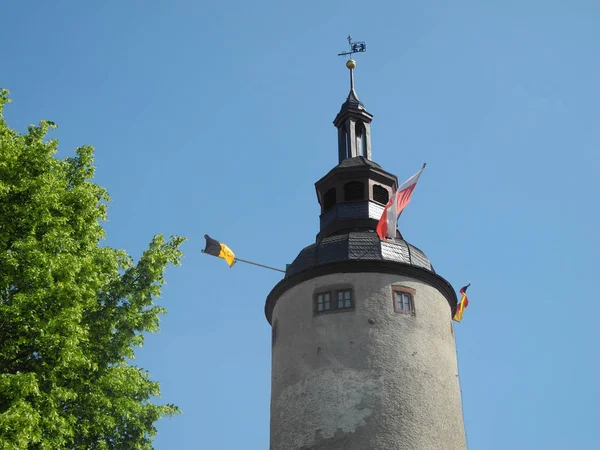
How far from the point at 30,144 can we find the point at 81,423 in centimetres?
655

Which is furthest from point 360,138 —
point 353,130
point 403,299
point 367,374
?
point 367,374

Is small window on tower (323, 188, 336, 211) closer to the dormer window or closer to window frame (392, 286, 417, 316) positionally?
the dormer window

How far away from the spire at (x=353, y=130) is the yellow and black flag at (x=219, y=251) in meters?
5.35

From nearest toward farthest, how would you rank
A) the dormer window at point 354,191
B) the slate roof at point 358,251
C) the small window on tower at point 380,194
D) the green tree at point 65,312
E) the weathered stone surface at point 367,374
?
the green tree at point 65,312
the weathered stone surface at point 367,374
the slate roof at point 358,251
the dormer window at point 354,191
the small window on tower at point 380,194

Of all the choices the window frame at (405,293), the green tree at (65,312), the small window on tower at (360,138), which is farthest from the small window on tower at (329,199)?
the green tree at (65,312)

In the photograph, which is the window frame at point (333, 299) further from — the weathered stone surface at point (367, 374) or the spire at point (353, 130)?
the spire at point (353, 130)

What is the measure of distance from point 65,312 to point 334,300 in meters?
9.20

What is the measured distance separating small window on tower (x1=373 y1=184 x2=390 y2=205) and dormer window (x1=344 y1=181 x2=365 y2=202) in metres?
0.45

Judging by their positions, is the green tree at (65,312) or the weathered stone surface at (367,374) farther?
the weathered stone surface at (367,374)

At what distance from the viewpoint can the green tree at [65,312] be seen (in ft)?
51.1

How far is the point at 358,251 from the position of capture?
23.8m

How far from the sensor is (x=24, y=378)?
→ 48.2ft

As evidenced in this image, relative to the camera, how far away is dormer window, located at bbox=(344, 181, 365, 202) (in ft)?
87.4

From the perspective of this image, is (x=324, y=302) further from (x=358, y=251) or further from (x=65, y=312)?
(x=65, y=312)
